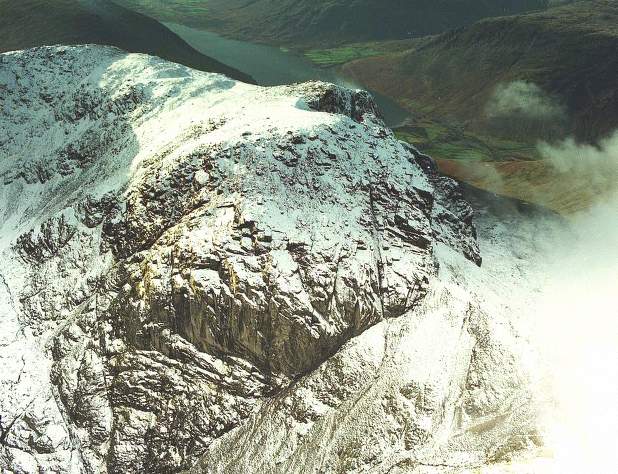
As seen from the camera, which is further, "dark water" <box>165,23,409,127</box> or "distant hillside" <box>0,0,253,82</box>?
"dark water" <box>165,23,409,127</box>

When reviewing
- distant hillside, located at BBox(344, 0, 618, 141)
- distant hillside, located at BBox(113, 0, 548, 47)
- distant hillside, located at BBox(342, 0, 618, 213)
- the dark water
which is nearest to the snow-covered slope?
distant hillside, located at BBox(342, 0, 618, 213)

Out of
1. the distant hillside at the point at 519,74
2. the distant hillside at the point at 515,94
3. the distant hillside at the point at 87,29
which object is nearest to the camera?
the distant hillside at the point at 515,94

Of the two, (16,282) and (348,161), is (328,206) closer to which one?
(348,161)

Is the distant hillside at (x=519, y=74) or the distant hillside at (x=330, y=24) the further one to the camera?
the distant hillside at (x=330, y=24)

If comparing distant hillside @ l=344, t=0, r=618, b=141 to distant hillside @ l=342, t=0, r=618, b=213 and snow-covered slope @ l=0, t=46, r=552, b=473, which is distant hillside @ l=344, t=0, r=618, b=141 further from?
snow-covered slope @ l=0, t=46, r=552, b=473

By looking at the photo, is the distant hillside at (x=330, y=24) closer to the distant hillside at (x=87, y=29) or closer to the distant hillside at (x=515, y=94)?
the distant hillside at (x=515, y=94)

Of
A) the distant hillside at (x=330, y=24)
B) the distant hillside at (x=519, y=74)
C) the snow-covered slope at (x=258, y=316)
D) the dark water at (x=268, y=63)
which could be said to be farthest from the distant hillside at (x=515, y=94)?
the distant hillside at (x=330, y=24)
